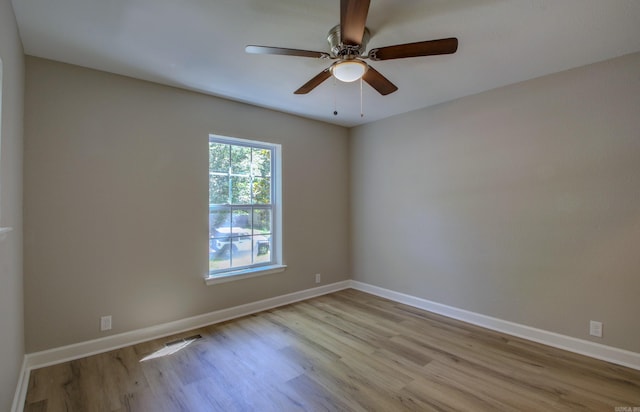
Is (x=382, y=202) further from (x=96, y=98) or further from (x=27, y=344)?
(x=27, y=344)

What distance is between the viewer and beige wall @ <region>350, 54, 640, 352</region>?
2.47m

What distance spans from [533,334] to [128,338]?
3.82 meters

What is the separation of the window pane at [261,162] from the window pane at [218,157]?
1.21ft

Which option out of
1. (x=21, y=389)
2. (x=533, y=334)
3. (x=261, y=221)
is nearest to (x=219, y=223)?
(x=261, y=221)

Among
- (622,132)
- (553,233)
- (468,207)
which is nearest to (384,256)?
(468,207)

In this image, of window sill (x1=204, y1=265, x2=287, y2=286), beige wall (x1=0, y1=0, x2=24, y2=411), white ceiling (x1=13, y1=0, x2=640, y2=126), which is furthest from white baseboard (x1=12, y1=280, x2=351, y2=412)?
white ceiling (x1=13, y1=0, x2=640, y2=126)

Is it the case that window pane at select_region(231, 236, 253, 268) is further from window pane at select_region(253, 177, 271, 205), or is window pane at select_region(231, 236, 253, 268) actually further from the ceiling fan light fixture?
the ceiling fan light fixture

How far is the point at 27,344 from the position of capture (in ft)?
7.74

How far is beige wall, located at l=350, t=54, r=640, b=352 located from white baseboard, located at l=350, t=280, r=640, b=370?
58 mm

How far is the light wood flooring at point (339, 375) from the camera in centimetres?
199

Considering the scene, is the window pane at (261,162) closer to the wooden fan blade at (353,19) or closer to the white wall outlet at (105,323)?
the white wall outlet at (105,323)

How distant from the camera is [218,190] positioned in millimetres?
3447

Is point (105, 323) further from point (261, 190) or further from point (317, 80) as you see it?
point (317, 80)

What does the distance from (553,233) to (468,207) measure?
2.64ft
